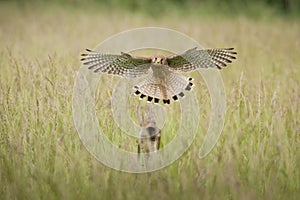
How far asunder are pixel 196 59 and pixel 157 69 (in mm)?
406

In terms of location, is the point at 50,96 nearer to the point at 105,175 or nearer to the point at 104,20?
the point at 105,175

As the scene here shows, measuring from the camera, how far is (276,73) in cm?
569

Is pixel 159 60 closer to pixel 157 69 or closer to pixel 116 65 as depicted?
pixel 157 69

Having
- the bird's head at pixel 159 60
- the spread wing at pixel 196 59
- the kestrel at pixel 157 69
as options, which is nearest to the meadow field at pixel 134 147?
the spread wing at pixel 196 59

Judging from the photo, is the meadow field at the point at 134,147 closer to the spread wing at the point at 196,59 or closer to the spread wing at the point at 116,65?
the spread wing at the point at 196,59

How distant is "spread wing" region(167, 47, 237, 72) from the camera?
3545 millimetres

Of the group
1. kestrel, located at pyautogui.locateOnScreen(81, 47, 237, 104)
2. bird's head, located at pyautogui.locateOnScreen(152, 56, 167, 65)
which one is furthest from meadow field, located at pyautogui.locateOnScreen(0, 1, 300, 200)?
bird's head, located at pyautogui.locateOnScreen(152, 56, 167, 65)

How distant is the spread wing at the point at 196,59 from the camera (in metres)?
3.54

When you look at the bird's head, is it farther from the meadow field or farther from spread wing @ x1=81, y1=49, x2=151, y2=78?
the meadow field

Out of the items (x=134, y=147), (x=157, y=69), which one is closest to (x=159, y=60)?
(x=157, y=69)

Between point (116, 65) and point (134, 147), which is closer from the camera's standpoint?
point (134, 147)

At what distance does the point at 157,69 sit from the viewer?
11.2ft

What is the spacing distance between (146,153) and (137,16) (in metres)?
7.47

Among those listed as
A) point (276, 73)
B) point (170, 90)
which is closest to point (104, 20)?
point (276, 73)
